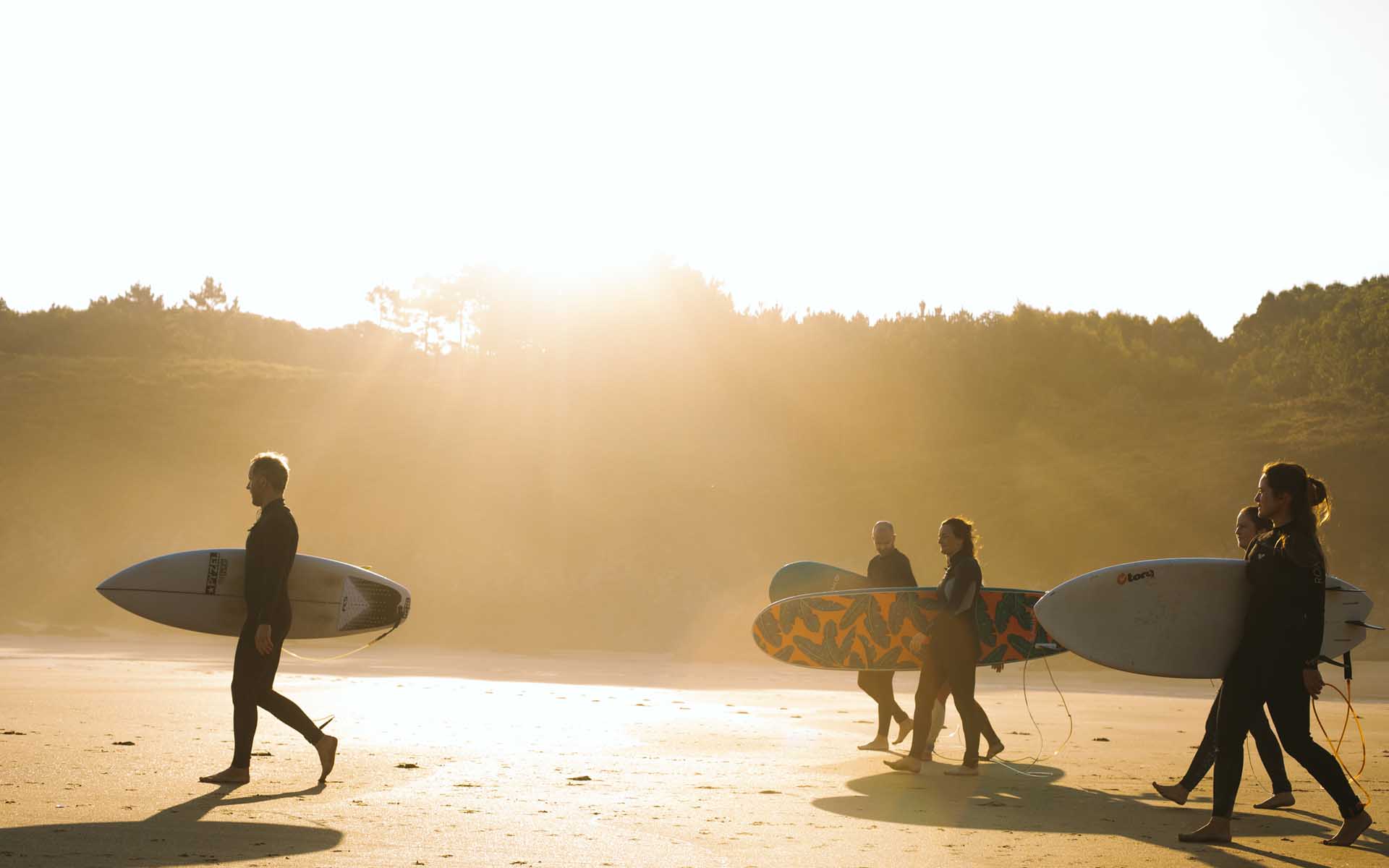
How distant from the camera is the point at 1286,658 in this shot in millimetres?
5422

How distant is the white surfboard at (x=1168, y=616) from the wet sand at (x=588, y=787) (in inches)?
31.7

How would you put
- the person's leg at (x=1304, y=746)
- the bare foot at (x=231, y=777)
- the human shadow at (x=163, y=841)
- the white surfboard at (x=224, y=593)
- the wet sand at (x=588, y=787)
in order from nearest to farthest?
the human shadow at (x=163, y=841), the wet sand at (x=588, y=787), the person's leg at (x=1304, y=746), the bare foot at (x=231, y=777), the white surfboard at (x=224, y=593)

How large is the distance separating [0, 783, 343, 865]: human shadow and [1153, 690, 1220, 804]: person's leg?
4.51 metres

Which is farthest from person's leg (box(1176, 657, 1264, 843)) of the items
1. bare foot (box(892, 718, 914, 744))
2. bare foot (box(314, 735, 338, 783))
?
bare foot (box(314, 735, 338, 783))

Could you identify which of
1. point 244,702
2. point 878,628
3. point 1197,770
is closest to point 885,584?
point 878,628

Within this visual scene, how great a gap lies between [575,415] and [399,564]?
29.8 feet

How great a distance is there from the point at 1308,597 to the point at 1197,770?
203 centimetres

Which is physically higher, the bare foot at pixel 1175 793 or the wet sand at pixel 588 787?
the bare foot at pixel 1175 793

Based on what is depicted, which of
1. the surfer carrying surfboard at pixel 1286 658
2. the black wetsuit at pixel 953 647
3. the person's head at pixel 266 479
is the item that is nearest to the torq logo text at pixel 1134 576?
the black wetsuit at pixel 953 647

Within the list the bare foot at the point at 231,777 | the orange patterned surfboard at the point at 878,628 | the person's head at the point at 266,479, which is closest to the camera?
the bare foot at the point at 231,777

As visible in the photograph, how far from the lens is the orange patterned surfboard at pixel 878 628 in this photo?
10094 millimetres

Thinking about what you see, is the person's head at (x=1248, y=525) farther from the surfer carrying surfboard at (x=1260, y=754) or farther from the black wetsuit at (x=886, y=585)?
the black wetsuit at (x=886, y=585)

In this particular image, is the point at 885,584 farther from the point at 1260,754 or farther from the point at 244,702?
the point at 244,702

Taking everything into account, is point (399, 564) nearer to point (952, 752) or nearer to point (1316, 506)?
point (952, 752)
